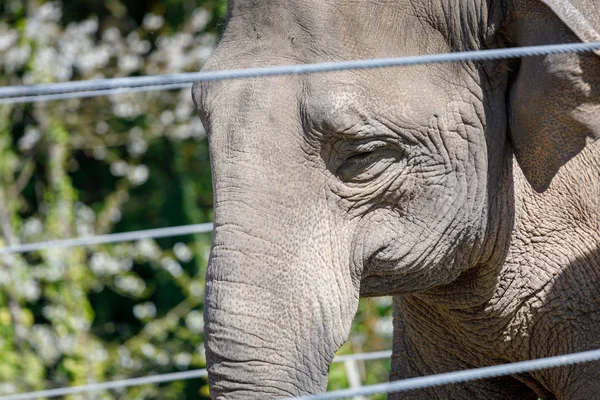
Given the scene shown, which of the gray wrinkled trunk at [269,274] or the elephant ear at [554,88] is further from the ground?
the elephant ear at [554,88]

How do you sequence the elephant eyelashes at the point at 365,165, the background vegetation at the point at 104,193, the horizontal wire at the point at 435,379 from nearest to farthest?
the horizontal wire at the point at 435,379
the elephant eyelashes at the point at 365,165
the background vegetation at the point at 104,193

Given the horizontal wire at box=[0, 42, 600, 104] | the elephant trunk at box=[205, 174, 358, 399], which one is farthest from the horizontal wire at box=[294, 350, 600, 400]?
the horizontal wire at box=[0, 42, 600, 104]

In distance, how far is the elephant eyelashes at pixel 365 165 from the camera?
1676 millimetres

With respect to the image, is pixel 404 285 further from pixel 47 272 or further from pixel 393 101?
pixel 47 272

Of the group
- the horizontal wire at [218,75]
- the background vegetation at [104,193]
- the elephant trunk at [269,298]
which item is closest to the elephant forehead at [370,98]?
the elephant trunk at [269,298]

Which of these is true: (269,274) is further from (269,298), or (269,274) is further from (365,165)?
(365,165)

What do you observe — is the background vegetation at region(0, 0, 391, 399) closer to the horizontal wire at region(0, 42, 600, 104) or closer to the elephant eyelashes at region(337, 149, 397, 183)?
the elephant eyelashes at region(337, 149, 397, 183)

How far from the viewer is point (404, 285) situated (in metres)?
1.78

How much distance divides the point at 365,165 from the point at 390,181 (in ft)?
0.16

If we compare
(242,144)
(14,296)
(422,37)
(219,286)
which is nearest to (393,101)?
(422,37)

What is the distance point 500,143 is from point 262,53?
413 millimetres

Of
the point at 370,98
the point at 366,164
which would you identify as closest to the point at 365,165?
the point at 366,164

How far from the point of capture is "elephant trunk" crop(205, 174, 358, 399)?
5.11ft

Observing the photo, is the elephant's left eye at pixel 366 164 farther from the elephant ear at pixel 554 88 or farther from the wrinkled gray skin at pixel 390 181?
the elephant ear at pixel 554 88
